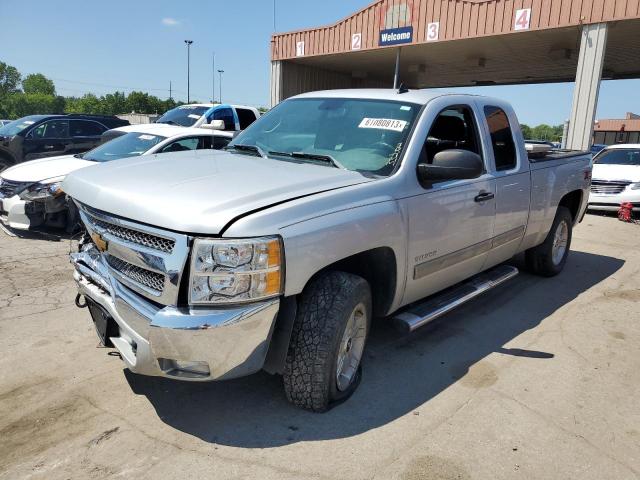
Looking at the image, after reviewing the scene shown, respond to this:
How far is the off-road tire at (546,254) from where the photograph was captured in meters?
5.85

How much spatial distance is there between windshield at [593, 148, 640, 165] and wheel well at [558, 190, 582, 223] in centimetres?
691

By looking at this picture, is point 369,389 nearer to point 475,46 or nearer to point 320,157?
point 320,157

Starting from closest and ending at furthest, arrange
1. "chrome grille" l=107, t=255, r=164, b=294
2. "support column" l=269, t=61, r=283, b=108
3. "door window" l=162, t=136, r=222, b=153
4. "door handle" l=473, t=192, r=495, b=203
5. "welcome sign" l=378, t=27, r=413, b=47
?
"chrome grille" l=107, t=255, r=164, b=294
"door handle" l=473, t=192, r=495, b=203
"door window" l=162, t=136, r=222, b=153
"welcome sign" l=378, t=27, r=413, b=47
"support column" l=269, t=61, r=283, b=108

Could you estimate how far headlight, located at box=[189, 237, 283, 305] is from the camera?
8.04 ft

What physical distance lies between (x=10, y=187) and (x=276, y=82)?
15.0 meters

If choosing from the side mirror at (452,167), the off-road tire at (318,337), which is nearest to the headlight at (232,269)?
the off-road tire at (318,337)

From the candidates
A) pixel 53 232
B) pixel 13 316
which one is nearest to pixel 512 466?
pixel 13 316

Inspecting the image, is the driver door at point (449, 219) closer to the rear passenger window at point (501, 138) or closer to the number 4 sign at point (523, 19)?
the rear passenger window at point (501, 138)

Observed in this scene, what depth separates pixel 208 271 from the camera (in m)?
2.46

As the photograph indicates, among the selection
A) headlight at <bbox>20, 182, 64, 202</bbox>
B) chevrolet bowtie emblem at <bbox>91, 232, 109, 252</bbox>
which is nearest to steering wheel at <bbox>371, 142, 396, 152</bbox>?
chevrolet bowtie emblem at <bbox>91, 232, 109, 252</bbox>

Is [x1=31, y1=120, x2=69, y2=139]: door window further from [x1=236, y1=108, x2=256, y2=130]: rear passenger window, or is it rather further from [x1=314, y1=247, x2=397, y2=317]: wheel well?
[x1=314, y1=247, x2=397, y2=317]: wheel well

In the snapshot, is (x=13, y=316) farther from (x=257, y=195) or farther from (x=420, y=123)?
(x=420, y=123)

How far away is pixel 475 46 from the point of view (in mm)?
16891

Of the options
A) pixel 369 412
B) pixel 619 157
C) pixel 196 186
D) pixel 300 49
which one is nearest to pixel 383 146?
pixel 196 186
